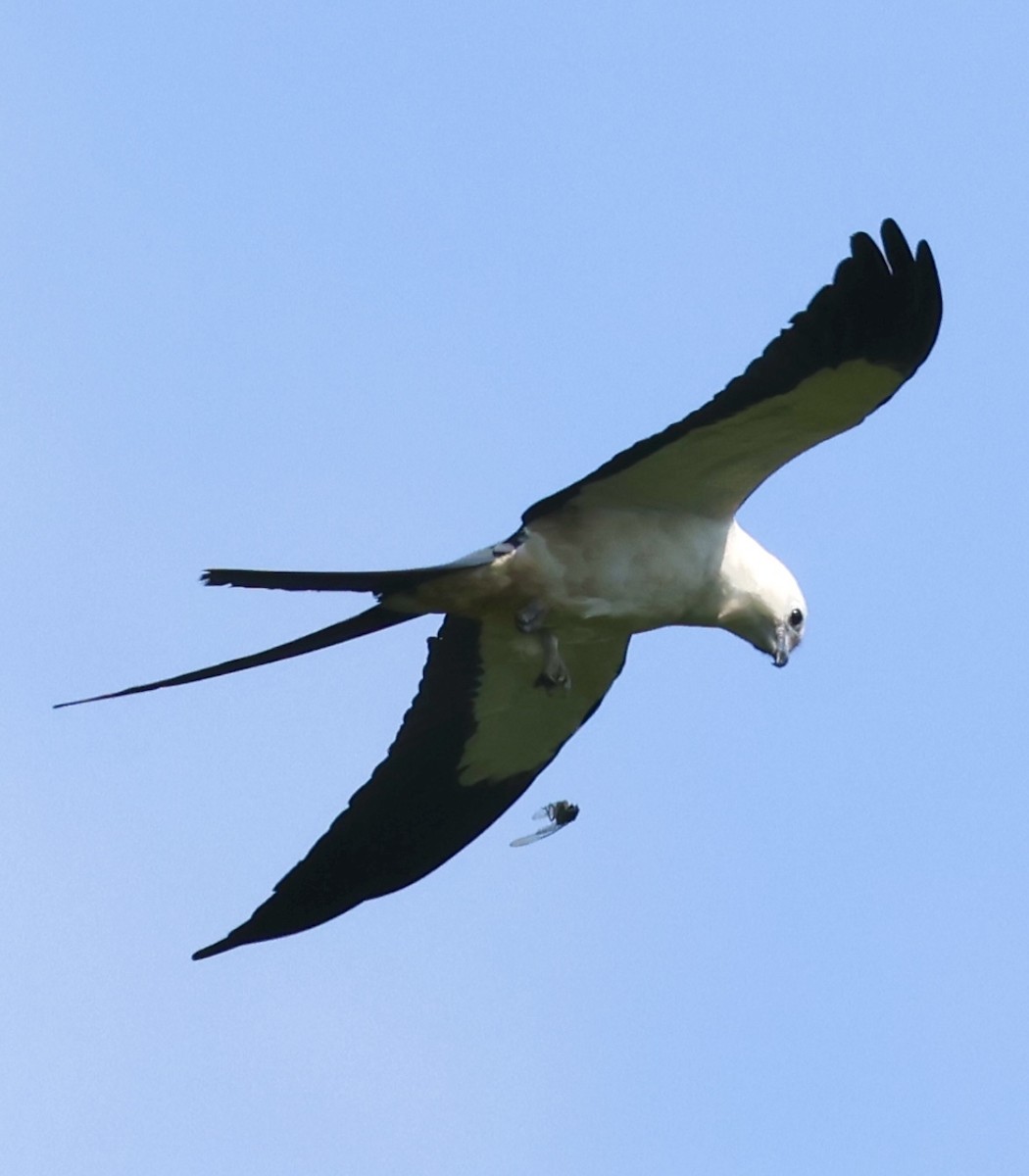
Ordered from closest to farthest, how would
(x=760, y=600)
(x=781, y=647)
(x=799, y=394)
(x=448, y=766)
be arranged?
(x=799, y=394) → (x=760, y=600) → (x=781, y=647) → (x=448, y=766)

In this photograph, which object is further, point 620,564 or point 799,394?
point 620,564

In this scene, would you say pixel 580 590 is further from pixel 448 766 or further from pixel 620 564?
pixel 448 766

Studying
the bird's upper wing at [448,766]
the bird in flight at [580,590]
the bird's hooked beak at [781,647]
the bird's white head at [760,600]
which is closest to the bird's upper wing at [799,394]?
the bird in flight at [580,590]

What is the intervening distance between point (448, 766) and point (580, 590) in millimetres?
1320

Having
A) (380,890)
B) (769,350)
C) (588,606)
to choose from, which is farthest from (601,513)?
(380,890)

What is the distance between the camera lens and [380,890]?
976 centimetres

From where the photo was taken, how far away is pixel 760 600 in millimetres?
9273

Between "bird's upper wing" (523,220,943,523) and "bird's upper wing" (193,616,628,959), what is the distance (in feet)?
2.39

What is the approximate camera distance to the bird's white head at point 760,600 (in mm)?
9203

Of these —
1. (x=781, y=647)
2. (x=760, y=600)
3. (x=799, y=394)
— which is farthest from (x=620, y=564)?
(x=799, y=394)

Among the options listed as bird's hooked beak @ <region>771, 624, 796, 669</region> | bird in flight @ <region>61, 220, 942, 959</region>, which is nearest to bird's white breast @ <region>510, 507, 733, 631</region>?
bird in flight @ <region>61, 220, 942, 959</region>

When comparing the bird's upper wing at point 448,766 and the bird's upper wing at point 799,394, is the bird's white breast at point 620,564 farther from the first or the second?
the bird's upper wing at point 448,766

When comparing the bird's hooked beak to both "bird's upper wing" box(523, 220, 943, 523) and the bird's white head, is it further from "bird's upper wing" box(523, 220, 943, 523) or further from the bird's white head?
"bird's upper wing" box(523, 220, 943, 523)

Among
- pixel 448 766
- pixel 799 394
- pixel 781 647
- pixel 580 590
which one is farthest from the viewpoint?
pixel 448 766
